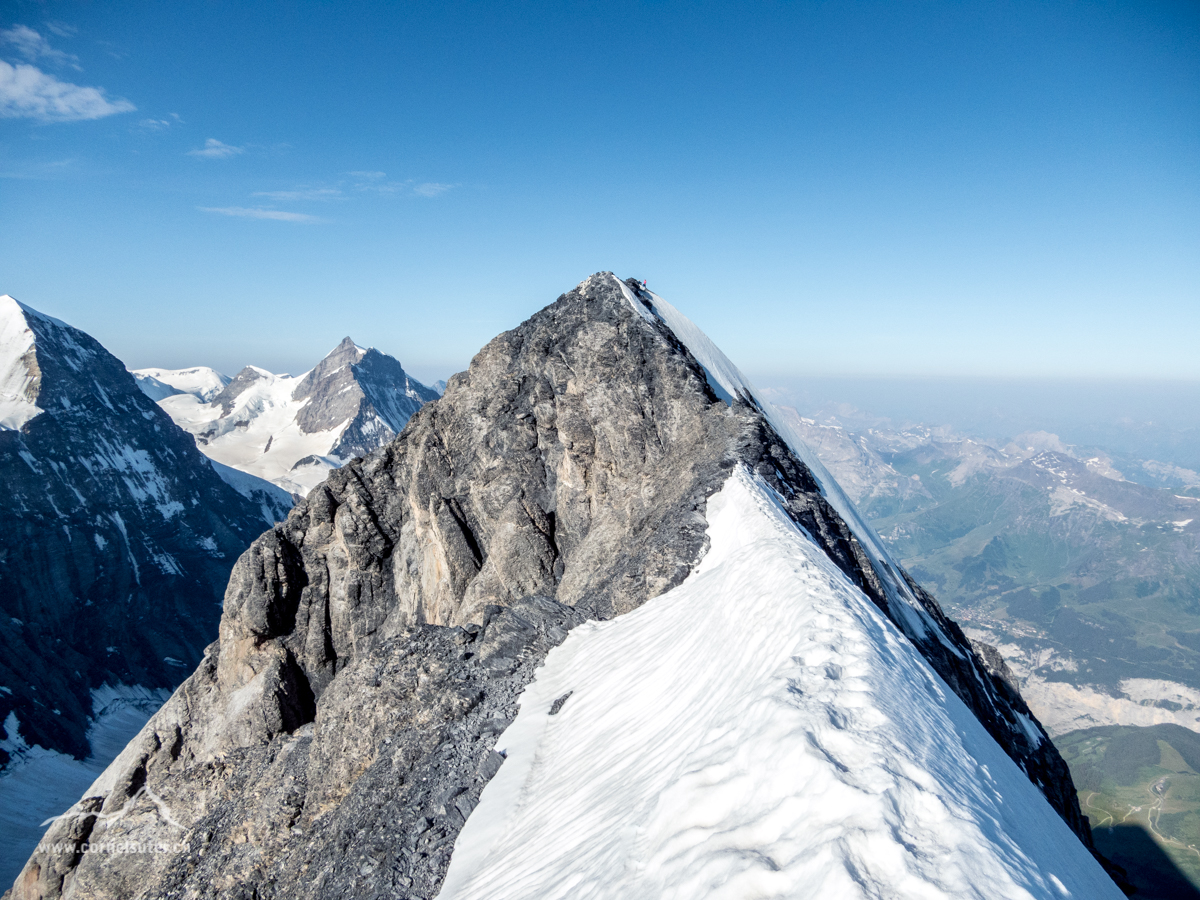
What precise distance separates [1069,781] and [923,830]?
3031cm

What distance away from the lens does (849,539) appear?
75.4 ft

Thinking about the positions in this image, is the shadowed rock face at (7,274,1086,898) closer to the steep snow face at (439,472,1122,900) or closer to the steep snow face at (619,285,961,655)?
the steep snow face at (619,285,961,655)

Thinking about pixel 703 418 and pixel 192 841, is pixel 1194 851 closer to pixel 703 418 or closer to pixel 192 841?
pixel 703 418

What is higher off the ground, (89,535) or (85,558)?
(89,535)

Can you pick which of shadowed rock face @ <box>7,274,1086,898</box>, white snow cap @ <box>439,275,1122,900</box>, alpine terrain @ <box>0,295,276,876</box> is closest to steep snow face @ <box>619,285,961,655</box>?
shadowed rock face @ <box>7,274,1086,898</box>

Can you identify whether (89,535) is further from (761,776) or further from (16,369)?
(761,776)

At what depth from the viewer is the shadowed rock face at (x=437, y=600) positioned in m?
16.3

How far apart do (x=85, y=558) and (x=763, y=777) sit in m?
162

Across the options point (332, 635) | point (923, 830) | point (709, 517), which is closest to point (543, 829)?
point (923, 830)

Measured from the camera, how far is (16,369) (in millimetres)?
140375

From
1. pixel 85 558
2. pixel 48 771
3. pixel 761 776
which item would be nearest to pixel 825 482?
pixel 761 776

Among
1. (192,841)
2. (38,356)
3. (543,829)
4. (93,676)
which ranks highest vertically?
(38,356)

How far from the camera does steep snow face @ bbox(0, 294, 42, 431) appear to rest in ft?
434

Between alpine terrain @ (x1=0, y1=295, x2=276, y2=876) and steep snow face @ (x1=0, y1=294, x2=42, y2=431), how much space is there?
34 centimetres
